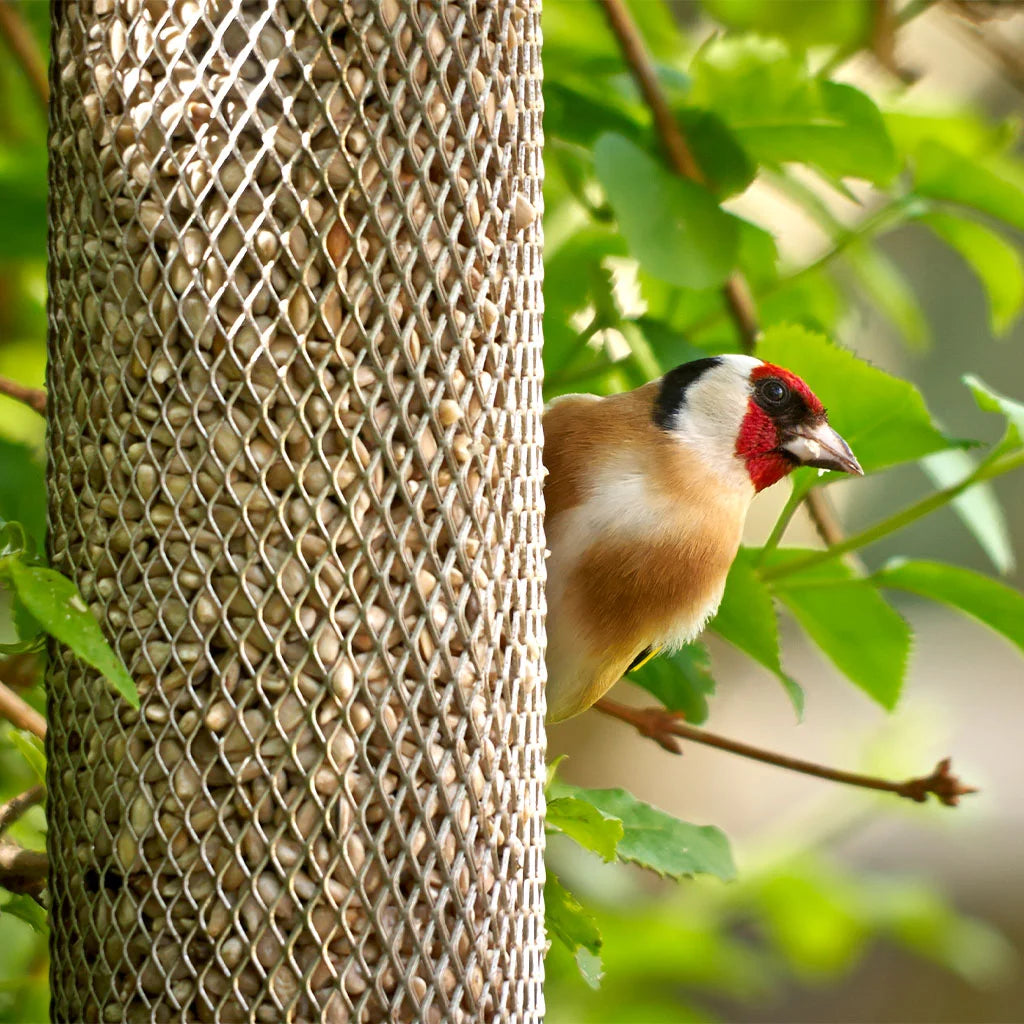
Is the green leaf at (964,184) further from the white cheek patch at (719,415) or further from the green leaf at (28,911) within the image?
the green leaf at (28,911)

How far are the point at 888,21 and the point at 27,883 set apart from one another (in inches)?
70.0

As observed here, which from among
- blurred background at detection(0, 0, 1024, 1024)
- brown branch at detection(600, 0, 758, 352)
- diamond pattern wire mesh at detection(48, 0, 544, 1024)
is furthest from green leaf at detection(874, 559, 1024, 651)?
diamond pattern wire mesh at detection(48, 0, 544, 1024)

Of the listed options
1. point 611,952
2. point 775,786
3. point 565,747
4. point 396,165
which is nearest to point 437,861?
point 396,165

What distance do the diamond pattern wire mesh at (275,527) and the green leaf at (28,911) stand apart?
10 cm

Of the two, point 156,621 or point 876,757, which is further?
point 876,757

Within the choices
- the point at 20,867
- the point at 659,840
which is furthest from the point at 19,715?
the point at 659,840

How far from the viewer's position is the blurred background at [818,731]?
2197 millimetres

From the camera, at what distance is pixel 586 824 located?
1.45m

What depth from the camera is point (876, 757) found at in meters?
→ 3.64

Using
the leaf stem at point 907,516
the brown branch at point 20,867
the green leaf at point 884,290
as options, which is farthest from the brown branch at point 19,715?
the green leaf at point 884,290

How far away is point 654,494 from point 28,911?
88 cm

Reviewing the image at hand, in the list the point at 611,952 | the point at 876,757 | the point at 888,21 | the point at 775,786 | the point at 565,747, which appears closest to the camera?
the point at 888,21

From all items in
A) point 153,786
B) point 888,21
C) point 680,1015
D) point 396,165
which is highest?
point 888,21

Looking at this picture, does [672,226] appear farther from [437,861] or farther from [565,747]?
[565,747]
